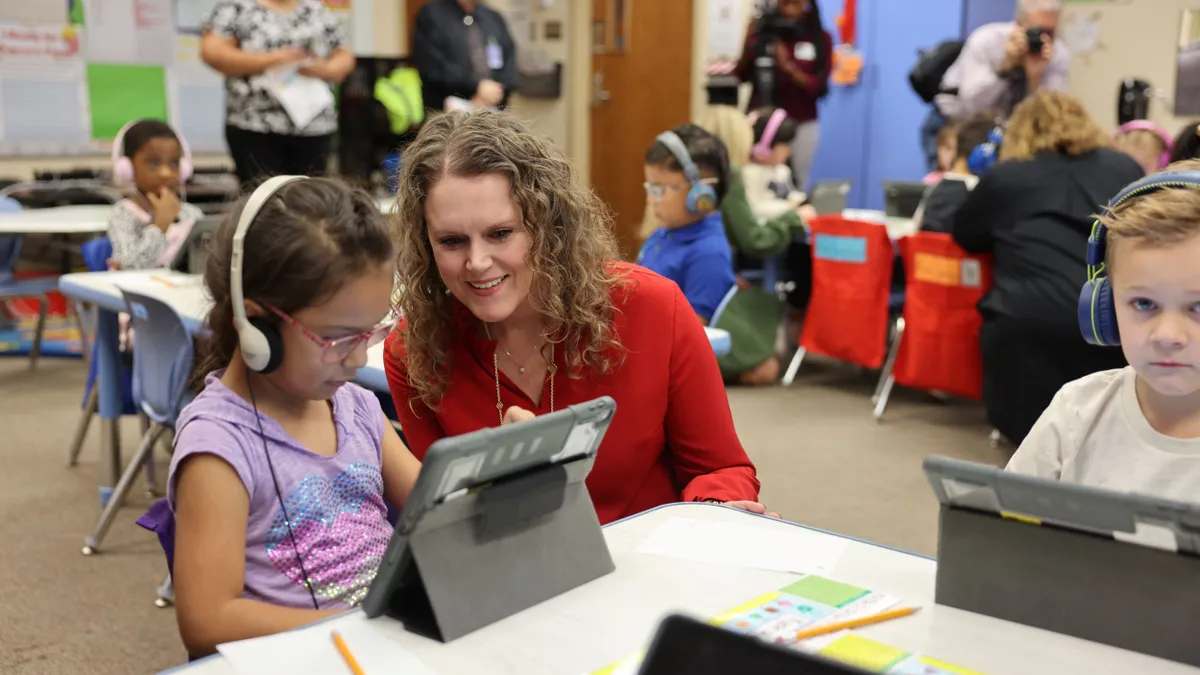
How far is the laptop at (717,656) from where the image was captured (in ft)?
2.12

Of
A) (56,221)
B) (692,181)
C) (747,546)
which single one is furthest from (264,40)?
(747,546)

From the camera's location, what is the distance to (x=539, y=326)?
173 centimetres

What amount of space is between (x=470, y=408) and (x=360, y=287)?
1.34 feet

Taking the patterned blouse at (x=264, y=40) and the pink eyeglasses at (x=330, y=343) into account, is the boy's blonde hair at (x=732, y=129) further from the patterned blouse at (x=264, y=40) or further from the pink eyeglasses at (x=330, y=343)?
the pink eyeglasses at (x=330, y=343)

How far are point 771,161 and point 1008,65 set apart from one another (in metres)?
1.31

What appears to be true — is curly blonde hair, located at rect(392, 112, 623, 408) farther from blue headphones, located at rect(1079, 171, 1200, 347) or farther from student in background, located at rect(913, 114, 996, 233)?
student in background, located at rect(913, 114, 996, 233)

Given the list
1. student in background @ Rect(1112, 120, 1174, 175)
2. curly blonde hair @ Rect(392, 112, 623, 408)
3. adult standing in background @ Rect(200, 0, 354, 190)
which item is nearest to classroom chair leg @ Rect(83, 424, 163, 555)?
adult standing in background @ Rect(200, 0, 354, 190)

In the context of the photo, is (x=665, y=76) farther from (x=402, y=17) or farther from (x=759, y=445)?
(x=759, y=445)

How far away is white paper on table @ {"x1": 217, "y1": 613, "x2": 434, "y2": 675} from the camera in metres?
1.01

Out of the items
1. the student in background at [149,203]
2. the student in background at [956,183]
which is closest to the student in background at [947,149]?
the student in background at [956,183]

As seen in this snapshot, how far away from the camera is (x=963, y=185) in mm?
4488

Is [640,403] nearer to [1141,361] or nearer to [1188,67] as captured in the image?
[1141,361]

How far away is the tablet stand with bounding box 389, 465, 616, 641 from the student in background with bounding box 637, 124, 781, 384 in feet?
9.31

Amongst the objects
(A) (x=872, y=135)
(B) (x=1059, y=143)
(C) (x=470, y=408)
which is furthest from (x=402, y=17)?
(C) (x=470, y=408)
